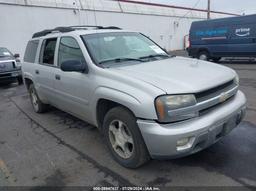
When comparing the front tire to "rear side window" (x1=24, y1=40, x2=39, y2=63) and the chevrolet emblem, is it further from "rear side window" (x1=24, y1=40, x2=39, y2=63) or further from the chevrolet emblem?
"rear side window" (x1=24, y1=40, x2=39, y2=63)

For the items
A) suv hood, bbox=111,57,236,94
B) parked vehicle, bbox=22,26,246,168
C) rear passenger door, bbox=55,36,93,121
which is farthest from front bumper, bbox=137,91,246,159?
rear passenger door, bbox=55,36,93,121

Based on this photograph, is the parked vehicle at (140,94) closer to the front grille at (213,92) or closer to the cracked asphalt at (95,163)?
the front grille at (213,92)

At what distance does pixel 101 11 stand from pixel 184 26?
12979 mm

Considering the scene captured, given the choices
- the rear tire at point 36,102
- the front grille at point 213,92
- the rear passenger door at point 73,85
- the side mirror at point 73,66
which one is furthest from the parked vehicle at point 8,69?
the front grille at point 213,92

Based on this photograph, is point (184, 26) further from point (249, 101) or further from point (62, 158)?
point (62, 158)

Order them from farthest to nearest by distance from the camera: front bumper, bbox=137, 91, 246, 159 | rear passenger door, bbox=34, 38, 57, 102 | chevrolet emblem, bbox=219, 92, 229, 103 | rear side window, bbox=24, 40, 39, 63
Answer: rear side window, bbox=24, 40, 39, 63, rear passenger door, bbox=34, 38, 57, 102, chevrolet emblem, bbox=219, 92, 229, 103, front bumper, bbox=137, 91, 246, 159

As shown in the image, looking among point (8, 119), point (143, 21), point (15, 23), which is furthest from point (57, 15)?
point (8, 119)

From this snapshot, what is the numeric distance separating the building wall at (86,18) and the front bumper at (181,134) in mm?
15073

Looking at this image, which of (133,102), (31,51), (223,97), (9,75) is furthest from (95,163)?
(9,75)

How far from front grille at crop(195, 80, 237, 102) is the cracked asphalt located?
913 mm

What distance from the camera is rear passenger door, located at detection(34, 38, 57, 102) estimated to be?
175 inches

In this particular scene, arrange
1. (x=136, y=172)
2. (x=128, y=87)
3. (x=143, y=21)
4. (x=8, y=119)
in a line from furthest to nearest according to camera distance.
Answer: (x=143, y=21), (x=8, y=119), (x=136, y=172), (x=128, y=87)

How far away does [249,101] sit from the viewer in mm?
5734

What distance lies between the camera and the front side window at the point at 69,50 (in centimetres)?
367
